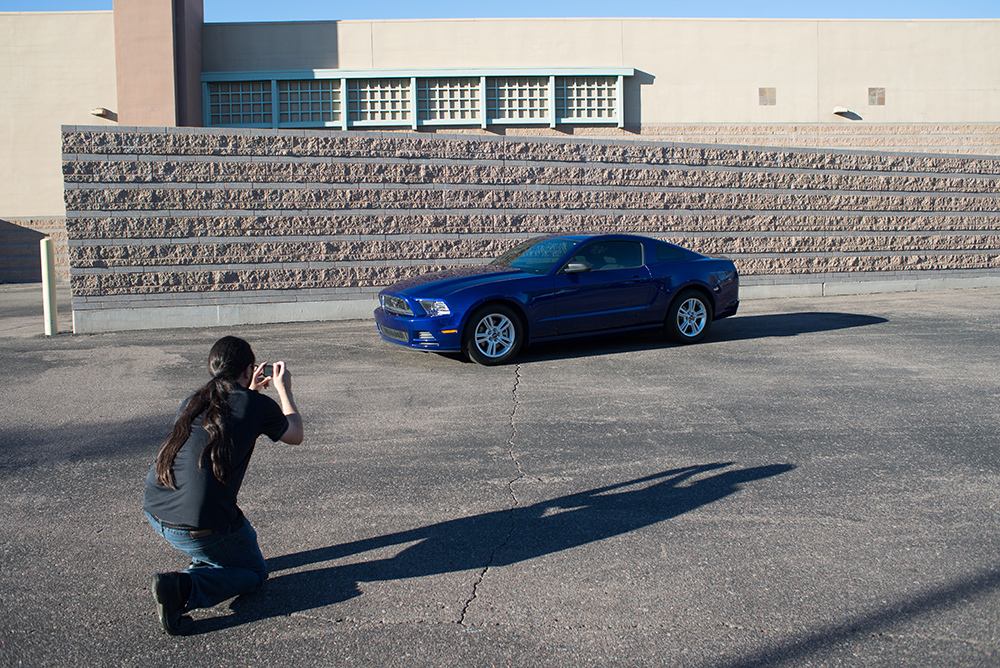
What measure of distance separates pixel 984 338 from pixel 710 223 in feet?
18.7

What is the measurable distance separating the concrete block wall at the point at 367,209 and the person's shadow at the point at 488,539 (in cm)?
896

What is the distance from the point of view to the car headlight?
872 centimetres

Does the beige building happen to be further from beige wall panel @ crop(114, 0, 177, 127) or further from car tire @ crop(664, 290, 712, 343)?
car tire @ crop(664, 290, 712, 343)

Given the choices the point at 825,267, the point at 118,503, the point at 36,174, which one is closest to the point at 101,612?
the point at 118,503

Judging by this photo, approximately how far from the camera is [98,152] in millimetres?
11938

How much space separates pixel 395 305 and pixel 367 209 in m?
4.35

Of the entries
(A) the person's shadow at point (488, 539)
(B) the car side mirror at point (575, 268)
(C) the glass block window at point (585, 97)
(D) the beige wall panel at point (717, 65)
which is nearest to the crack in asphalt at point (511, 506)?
(A) the person's shadow at point (488, 539)

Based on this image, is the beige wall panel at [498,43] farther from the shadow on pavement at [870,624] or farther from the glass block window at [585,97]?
the shadow on pavement at [870,624]

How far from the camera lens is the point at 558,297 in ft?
30.8

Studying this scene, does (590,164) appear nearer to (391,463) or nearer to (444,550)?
(391,463)

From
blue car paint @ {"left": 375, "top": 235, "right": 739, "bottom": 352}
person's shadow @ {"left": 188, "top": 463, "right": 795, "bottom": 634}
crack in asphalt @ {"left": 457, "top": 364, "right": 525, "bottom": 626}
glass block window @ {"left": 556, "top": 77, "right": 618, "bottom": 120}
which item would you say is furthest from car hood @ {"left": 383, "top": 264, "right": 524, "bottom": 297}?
glass block window @ {"left": 556, "top": 77, "right": 618, "bottom": 120}

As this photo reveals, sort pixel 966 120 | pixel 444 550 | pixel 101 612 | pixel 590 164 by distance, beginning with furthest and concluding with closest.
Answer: pixel 966 120
pixel 590 164
pixel 444 550
pixel 101 612

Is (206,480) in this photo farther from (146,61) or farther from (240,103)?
(240,103)

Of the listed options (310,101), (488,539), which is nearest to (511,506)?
(488,539)
